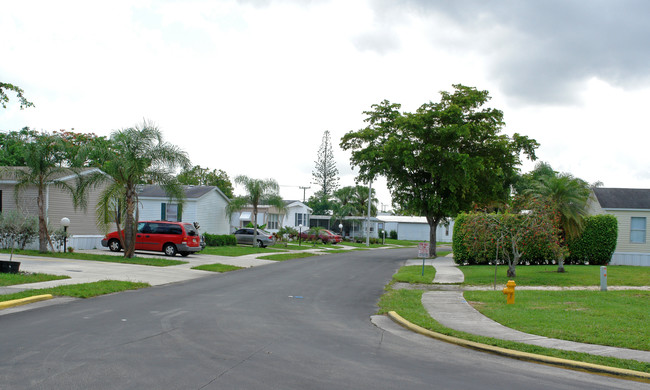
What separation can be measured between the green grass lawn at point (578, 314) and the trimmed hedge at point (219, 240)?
79.8 ft

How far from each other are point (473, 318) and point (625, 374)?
4453 millimetres

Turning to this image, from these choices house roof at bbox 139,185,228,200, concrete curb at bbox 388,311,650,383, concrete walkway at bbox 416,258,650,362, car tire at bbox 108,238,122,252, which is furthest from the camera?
house roof at bbox 139,185,228,200

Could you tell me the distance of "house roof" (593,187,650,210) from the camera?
2934 centimetres

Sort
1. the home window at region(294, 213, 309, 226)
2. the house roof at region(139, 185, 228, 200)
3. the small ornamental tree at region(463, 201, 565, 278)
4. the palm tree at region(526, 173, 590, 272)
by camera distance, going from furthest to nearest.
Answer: the home window at region(294, 213, 309, 226)
the house roof at region(139, 185, 228, 200)
the palm tree at region(526, 173, 590, 272)
the small ornamental tree at region(463, 201, 565, 278)

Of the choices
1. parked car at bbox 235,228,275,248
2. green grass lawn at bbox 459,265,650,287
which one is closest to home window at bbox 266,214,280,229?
parked car at bbox 235,228,275,248

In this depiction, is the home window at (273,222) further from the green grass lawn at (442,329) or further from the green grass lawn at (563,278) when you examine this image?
the green grass lawn at (442,329)

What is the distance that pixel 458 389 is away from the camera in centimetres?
623

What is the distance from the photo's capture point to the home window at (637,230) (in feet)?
95.5

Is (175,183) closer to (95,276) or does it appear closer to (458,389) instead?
(95,276)

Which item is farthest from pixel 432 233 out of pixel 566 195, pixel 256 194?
pixel 566 195

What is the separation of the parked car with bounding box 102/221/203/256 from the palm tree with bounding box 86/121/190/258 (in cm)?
288

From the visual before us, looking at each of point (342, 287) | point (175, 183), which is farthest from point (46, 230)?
point (342, 287)

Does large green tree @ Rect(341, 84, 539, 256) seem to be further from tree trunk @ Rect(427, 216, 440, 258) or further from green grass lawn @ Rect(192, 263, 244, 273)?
green grass lawn @ Rect(192, 263, 244, 273)

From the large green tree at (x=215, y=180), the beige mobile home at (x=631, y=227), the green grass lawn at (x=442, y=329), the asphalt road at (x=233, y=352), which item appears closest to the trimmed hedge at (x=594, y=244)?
the beige mobile home at (x=631, y=227)
